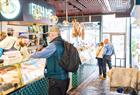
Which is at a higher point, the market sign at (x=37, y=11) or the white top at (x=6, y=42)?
the market sign at (x=37, y=11)

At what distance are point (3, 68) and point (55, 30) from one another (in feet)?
3.63

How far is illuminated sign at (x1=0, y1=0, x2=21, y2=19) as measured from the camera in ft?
17.5

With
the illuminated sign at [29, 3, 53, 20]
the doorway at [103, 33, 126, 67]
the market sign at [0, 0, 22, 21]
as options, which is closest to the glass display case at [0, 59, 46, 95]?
the market sign at [0, 0, 22, 21]

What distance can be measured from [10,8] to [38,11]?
1.19 meters

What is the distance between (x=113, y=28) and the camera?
13.8 metres

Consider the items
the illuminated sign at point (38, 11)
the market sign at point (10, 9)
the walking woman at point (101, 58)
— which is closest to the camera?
the market sign at point (10, 9)

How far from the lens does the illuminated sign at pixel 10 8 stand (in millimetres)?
5343

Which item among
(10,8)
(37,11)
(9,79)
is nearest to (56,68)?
(9,79)

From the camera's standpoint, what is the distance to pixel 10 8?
5.52m

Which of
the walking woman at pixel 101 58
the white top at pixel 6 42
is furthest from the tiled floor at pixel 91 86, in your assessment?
the white top at pixel 6 42

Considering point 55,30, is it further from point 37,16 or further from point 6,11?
point 37,16

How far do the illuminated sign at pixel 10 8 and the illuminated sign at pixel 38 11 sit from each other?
21.1 inches

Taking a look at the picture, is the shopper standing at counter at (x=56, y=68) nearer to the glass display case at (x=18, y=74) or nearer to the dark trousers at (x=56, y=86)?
the dark trousers at (x=56, y=86)

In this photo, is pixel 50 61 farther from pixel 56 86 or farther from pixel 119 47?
pixel 119 47
